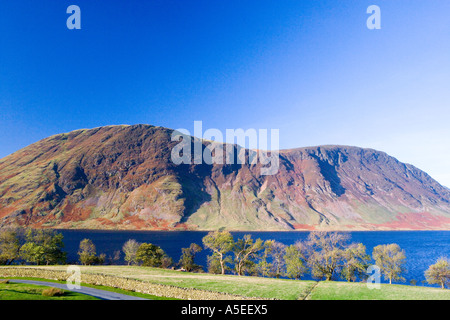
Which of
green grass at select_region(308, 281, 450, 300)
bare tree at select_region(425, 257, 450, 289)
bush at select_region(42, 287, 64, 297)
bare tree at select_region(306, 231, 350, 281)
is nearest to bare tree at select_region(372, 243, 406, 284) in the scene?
bare tree at select_region(425, 257, 450, 289)

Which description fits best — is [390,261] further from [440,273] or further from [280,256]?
[280,256]

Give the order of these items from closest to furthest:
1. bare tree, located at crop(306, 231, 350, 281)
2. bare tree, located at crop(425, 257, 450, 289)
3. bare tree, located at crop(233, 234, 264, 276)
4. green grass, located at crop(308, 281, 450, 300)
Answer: green grass, located at crop(308, 281, 450, 300)
bare tree, located at crop(306, 231, 350, 281)
bare tree, located at crop(425, 257, 450, 289)
bare tree, located at crop(233, 234, 264, 276)

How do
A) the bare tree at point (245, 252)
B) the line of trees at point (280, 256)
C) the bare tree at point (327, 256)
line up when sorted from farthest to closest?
the bare tree at point (245, 252) < the line of trees at point (280, 256) < the bare tree at point (327, 256)

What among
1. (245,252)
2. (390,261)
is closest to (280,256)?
(245,252)

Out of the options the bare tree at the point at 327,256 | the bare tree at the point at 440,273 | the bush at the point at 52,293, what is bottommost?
the bare tree at the point at 440,273

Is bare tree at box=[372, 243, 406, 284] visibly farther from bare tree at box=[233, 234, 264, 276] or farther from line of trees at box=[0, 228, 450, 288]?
bare tree at box=[233, 234, 264, 276]

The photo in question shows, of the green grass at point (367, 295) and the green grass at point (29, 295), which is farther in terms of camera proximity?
the green grass at point (367, 295)

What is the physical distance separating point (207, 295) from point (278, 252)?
5117cm

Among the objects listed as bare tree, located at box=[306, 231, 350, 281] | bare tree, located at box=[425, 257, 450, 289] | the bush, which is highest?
the bush

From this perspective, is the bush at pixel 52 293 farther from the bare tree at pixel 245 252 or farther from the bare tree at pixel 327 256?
the bare tree at pixel 327 256

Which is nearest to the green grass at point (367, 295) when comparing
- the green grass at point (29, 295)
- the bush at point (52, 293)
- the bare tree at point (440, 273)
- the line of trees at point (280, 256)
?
the line of trees at point (280, 256)

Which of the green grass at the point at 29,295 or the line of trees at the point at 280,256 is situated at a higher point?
the green grass at the point at 29,295

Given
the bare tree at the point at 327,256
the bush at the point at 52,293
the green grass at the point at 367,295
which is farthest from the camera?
the bare tree at the point at 327,256
